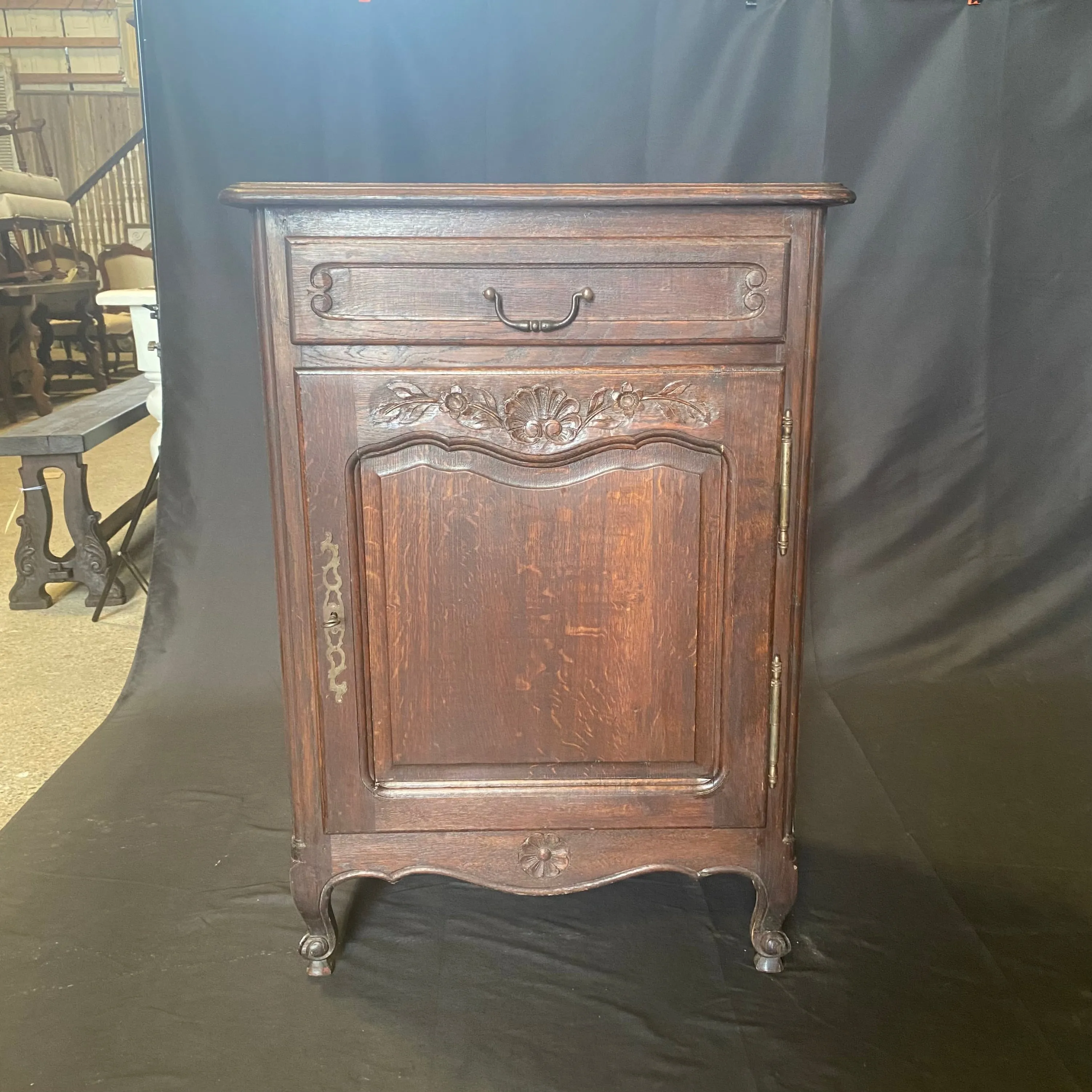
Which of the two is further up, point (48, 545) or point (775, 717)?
point (775, 717)

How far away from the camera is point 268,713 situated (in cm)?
224

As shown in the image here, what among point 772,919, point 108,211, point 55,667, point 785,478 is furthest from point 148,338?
point 108,211

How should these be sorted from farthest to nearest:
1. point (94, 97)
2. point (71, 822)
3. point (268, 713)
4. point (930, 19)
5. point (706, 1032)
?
1. point (94, 97)
2. point (268, 713)
3. point (930, 19)
4. point (71, 822)
5. point (706, 1032)

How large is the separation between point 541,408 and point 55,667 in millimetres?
1850

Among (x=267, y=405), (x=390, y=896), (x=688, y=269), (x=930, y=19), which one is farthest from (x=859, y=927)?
(x=930, y=19)

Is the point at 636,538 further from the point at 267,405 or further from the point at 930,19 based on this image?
the point at 930,19

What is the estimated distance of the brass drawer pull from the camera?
120 centimetres

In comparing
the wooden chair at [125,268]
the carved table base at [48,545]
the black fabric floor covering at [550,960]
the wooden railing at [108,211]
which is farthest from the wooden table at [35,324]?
the black fabric floor covering at [550,960]

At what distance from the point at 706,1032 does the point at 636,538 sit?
68cm

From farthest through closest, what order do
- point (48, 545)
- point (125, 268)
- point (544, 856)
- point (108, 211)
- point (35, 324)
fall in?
1. point (108, 211)
2. point (125, 268)
3. point (35, 324)
4. point (48, 545)
5. point (544, 856)

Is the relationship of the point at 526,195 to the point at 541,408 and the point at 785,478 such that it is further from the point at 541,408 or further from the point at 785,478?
the point at 785,478

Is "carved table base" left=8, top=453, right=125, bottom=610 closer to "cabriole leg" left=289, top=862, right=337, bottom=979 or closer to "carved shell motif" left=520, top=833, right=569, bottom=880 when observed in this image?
"cabriole leg" left=289, top=862, right=337, bottom=979

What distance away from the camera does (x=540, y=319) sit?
4.00 ft

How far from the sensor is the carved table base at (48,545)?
2.85 metres
